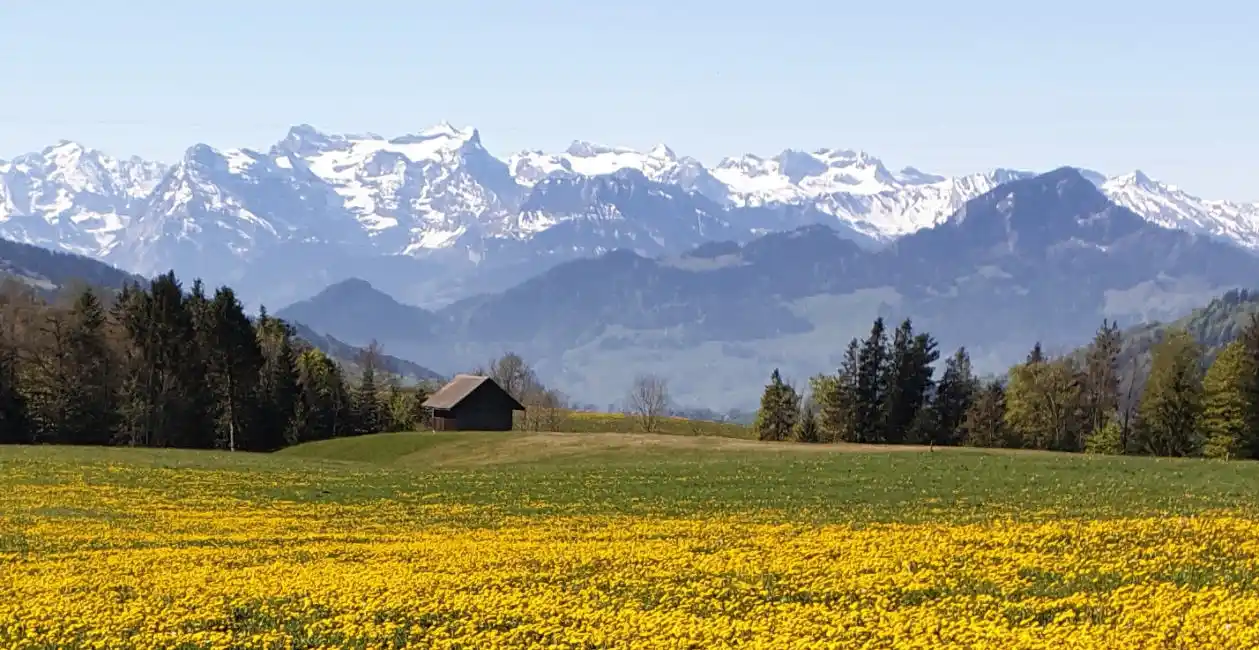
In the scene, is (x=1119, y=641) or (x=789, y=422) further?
(x=789, y=422)

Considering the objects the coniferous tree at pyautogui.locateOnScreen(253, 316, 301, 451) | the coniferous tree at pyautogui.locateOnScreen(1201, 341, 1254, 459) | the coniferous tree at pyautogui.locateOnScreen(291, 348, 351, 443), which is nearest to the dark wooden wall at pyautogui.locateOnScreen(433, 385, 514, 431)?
the coniferous tree at pyautogui.locateOnScreen(291, 348, 351, 443)

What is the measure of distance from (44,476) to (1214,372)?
8693 centimetres

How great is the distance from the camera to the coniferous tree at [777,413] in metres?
138

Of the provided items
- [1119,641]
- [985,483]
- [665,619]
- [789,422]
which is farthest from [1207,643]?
[789,422]

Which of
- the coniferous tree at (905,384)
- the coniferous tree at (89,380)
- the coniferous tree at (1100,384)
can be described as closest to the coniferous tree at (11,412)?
the coniferous tree at (89,380)

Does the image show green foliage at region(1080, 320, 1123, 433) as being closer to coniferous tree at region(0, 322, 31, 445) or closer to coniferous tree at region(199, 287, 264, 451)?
coniferous tree at region(199, 287, 264, 451)

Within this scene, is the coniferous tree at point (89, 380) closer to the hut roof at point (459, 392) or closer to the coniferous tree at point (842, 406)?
the hut roof at point (459, 392)

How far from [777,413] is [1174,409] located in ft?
161

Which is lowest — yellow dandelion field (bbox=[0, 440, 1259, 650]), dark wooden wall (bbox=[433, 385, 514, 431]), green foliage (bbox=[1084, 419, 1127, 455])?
yellow dandelion field (bbox=[0, 440, 1259, 650])

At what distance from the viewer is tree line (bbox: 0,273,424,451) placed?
107 m

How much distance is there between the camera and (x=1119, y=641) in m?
13.5

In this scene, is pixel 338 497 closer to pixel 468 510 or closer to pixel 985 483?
pixel 468 510

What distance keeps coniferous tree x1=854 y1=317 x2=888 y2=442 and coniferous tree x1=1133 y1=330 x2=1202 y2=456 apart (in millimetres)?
28608

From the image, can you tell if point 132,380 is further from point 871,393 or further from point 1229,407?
point 1229,407
